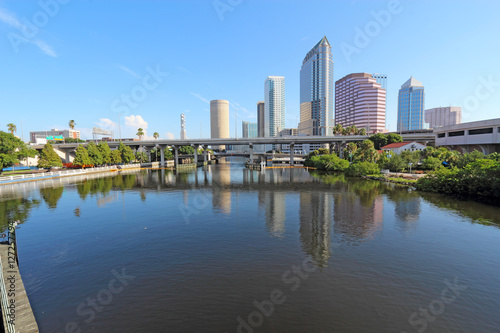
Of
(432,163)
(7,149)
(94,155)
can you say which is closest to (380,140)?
(432,163)

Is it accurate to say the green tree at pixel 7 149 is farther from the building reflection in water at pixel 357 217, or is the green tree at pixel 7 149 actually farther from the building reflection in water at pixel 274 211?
the building reflection in water at pixel 357 217

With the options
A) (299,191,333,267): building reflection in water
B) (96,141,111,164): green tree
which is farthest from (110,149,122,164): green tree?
(299,191,333,267): building reflection in water

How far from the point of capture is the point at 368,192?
55312 mm

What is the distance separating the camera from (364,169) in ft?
278

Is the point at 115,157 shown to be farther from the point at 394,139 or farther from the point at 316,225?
the point at 394,139

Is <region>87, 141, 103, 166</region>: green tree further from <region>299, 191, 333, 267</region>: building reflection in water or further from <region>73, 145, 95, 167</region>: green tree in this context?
<region>299, 191, 333, 267</region>: building reflection in water

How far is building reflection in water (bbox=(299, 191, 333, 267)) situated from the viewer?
74.0ft

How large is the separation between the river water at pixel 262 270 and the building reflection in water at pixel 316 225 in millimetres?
198

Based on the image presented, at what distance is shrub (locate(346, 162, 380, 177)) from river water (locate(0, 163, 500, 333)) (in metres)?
46.0

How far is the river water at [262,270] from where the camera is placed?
1389cm

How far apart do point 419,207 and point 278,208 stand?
77.0ft

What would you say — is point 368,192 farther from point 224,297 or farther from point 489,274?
point 224,297

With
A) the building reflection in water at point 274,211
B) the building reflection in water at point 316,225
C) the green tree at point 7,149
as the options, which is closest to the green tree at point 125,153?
the green tree at point 7,149

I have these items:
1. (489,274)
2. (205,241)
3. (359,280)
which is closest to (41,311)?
(205,241)
